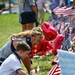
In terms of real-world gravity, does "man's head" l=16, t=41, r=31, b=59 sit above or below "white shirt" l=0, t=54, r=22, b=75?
above

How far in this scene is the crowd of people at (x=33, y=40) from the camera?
17.0ft

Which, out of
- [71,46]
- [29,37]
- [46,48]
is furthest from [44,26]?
[29,37]

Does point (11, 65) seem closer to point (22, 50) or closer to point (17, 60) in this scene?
point (17, 60)

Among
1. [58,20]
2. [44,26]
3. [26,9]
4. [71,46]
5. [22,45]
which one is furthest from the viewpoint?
[58,20]

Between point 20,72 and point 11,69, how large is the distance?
136 mm

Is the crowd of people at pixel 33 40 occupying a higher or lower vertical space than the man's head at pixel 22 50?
lower

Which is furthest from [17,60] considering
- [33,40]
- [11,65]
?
[33,40]

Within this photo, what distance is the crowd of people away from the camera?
17.0 ft

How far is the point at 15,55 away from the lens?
520 cm

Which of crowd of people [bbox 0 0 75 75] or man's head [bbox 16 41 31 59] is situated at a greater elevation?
man's head [bbox 16 41 31 59]

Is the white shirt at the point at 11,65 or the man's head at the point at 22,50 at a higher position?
the man's head at the point at 22,50

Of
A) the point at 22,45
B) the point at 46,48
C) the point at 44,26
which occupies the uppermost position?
the point at 22,45

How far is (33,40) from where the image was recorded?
5.96m

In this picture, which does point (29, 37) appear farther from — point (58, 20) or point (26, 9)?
point (58, 20)
